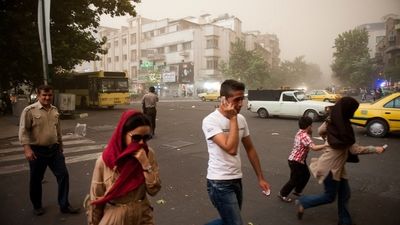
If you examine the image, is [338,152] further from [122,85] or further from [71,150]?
[122,85]

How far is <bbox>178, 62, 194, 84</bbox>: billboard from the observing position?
58.9 m

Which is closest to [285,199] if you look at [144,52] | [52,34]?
[52,34]

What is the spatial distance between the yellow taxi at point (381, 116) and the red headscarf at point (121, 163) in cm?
1128

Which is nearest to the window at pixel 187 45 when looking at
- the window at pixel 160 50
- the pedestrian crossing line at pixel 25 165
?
the window at pixel 160 50

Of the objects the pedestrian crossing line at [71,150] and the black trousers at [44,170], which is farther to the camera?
the pedestrian crossing line at [71,150]

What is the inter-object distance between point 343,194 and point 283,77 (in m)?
68.5

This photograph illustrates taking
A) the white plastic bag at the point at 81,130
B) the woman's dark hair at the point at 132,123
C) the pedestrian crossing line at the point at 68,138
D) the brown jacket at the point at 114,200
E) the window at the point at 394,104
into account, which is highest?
the woman's dark hair at the point at 132,123

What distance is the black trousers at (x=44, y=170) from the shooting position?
4.72 metres

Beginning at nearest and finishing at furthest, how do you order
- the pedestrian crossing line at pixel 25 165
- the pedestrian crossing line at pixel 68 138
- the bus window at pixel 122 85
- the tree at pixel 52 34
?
the pedestrian crossing line at pixel 25 165 → the pedestrian crossing line at pixel 68 138 → the tree at pixel 52 34 → the bus window at pixel 122 85

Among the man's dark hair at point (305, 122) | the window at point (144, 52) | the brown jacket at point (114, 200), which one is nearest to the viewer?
the brown jacket at point (114, 200)

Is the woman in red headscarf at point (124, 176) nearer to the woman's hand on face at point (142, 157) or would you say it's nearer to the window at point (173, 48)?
the woman's hand on face at point (142, 157)

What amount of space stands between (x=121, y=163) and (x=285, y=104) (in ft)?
52.7

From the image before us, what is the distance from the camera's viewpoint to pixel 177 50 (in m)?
61.3

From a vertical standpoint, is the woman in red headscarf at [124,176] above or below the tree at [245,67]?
below
